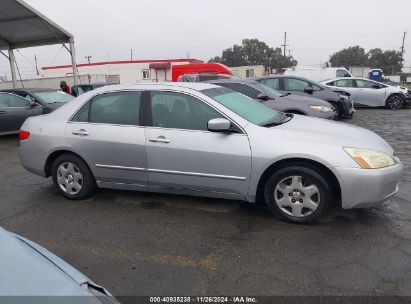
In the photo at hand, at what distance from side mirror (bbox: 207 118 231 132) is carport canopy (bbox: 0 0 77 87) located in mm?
10760

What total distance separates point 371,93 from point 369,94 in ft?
0.27

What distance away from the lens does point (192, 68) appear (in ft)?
70.8

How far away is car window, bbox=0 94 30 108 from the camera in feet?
29.6

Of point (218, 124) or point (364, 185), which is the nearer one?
point (364, 185)

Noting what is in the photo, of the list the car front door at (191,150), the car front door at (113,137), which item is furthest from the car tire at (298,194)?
the car front door at (113,137)

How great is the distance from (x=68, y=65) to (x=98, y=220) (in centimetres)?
4403

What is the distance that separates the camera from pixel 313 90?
1103 centimetres

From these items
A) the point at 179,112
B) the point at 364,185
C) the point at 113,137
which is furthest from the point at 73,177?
the point at 364,185

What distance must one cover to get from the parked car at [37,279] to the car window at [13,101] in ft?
26.6

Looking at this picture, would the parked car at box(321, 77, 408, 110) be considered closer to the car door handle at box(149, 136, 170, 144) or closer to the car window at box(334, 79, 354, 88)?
the car window at box(334, 79, 354, 88)

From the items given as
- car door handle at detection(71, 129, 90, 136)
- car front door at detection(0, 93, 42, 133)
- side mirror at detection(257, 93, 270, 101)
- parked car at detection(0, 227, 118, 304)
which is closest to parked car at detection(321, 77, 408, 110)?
side mirror at detection(257, 93, 270, 101)

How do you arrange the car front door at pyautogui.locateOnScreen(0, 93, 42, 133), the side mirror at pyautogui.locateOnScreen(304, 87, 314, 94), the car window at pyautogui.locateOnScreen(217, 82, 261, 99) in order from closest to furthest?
1. the car window at pyautogui.locateOnScreen(217, 82, 261, 99)
2. the car front door at pyautogui.locateOnScreen(0, 93, 42, 133)
3. the side mirror at pyautogui.locateOnScreen(304, 87, 314, 94)

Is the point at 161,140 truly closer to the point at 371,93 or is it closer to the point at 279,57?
the point at 371,93

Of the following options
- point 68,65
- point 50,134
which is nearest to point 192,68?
→ point 50,134
